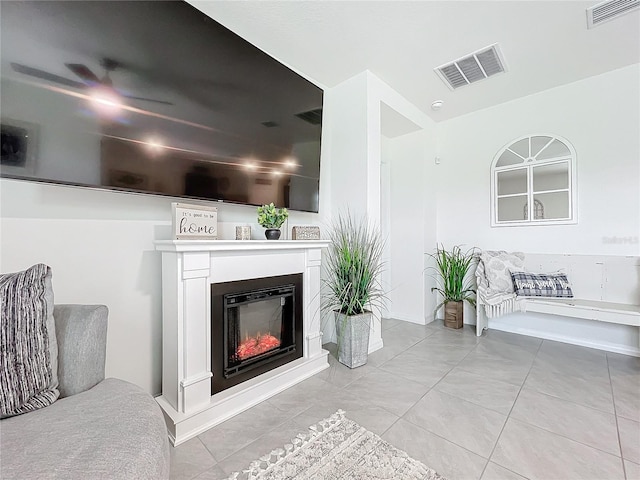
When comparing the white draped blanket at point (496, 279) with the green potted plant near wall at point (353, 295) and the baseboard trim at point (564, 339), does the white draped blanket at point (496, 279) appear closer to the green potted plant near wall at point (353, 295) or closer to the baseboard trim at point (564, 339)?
the baseboard trim at point (564, 339)

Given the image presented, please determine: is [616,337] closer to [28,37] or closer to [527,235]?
[527,235]

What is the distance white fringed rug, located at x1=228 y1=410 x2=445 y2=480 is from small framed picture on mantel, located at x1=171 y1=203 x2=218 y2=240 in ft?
3.95

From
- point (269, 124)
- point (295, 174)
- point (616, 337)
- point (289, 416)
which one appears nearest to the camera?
point (289, 416)

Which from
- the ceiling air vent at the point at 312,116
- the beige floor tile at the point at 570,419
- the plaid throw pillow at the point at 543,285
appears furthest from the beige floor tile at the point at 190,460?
the plaid throw pillow at the point at 543,285

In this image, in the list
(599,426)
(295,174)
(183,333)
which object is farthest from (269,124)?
(599,426)

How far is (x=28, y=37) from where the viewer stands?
3.91 feet

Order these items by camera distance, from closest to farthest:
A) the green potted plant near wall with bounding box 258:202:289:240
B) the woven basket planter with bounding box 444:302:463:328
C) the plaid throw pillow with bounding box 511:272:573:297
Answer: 1. the green potted plant near wall with bounding box 258:202:289:240
2. the plaid throw pillow with bounding box 511:272:573:297
3. the woven basket planter with bounding box 444:302:463:328

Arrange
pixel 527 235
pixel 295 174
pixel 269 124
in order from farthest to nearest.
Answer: pixel 527 235 → pixel 295 174 → pixel 269 124

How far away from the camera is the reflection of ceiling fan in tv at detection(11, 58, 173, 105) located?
1.20m

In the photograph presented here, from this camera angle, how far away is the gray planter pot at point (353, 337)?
2260 millimetres

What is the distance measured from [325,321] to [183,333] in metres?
1.58

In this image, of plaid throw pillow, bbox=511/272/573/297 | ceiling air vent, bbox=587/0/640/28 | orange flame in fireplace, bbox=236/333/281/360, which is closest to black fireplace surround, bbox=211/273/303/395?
orange flame in fireplace, bbox=236/333/281/360

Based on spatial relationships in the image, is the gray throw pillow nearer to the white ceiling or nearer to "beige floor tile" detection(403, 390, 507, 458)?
"beige floor tile" detection(403, 390, 507, 458)

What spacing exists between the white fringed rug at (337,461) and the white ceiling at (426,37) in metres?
2.71
